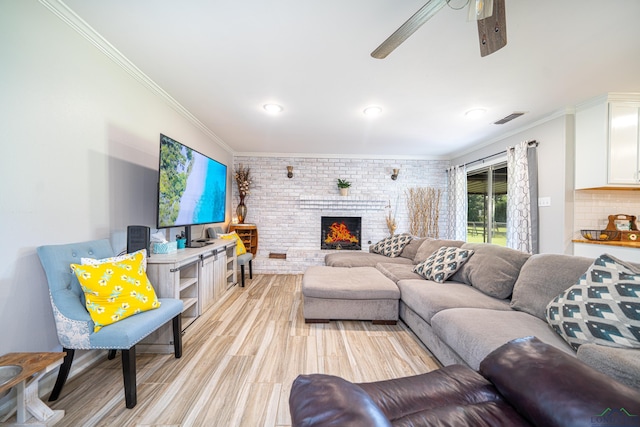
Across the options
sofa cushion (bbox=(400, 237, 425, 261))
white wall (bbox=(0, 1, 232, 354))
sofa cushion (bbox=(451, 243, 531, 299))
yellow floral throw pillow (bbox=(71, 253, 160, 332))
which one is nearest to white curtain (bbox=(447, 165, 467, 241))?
sofa cushion (bbox=(400, 237, 425, 261))

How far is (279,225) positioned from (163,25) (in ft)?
11.6

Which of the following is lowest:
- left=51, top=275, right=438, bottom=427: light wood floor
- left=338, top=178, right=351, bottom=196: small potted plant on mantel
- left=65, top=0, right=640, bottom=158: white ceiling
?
left=51, top=275, right=438, bottom=427: light wood floor

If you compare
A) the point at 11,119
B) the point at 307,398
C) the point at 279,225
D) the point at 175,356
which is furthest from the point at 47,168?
the point at 279,225

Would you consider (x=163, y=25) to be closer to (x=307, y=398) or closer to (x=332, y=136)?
(x=307, y=398)

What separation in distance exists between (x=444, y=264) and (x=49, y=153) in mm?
3234

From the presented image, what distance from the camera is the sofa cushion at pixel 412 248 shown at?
351 centimetres

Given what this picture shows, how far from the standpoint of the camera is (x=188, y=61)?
193 centimetres

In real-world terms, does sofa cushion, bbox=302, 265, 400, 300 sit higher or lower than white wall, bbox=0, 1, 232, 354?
lower

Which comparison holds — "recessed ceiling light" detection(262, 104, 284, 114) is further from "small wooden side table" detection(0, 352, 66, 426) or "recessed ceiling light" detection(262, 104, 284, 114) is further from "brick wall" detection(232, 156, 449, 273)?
"small wooden side table" detection(0, 352, 66, 426)

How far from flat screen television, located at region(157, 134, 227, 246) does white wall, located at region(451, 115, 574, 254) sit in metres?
4.28

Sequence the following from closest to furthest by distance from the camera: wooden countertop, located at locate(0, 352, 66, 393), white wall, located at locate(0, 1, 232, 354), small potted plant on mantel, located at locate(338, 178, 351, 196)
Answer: wooden countertop, located at locate(0, 352, 66, 393) → white wall, located at locate(0, 1, 232, 354) → small potted plant on mantel, located at locate(338, 178, 351, 196)

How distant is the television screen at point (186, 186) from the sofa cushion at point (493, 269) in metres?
2.91

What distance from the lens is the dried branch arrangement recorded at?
16.0 ft

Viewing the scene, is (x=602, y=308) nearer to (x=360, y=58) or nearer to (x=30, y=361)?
(x=360, y=58)
